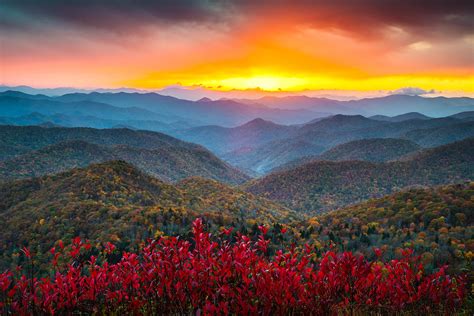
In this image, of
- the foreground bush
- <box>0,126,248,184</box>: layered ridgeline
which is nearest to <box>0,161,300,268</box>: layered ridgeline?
the foreground bush

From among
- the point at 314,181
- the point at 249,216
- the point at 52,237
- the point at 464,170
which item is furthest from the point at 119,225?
the point at 464,170

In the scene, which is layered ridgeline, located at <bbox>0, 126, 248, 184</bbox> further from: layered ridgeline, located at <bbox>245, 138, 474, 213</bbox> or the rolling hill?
the rolling hill

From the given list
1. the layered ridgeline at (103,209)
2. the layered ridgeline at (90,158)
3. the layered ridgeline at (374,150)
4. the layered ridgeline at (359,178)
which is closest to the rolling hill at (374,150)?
the layered ridgeline at (374,150)

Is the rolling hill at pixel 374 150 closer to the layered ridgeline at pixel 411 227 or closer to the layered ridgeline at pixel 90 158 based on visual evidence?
the layered ridgeline at pixel 90 158

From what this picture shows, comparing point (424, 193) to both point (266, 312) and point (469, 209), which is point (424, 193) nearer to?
point (469, 209)

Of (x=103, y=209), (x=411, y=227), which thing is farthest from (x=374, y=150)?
(x=103, y=209)
